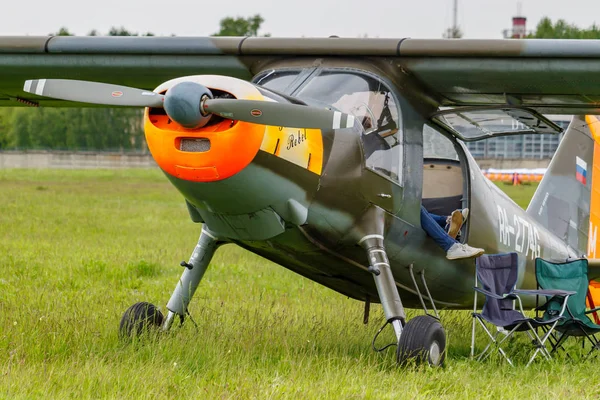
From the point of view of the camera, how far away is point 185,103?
5891 millimetres

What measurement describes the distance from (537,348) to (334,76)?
9.72 ft

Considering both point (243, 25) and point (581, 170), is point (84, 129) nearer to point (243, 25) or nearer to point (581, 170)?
point (243, 25)

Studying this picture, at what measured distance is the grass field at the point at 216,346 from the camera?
6141 mm

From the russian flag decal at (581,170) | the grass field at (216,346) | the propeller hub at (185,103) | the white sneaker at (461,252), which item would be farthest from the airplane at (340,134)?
the russian flag decal at (581,170)

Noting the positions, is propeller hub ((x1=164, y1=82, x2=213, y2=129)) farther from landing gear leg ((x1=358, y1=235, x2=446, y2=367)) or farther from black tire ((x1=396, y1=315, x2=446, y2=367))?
black tire ((x1=396, y1=315, x2=446, y2=367))

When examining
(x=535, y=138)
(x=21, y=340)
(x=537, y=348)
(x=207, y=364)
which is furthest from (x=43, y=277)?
(x=535, y=138)

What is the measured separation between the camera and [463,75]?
793 centimetres

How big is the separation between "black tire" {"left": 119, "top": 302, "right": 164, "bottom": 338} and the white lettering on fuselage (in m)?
3.50

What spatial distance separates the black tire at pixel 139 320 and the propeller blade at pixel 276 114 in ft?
8.30

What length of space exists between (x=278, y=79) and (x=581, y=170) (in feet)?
16.4

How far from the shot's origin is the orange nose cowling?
608cm

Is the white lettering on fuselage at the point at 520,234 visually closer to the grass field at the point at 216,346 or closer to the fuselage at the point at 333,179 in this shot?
the fuselage at the point at 333,179

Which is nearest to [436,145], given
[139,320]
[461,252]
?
[461,252]

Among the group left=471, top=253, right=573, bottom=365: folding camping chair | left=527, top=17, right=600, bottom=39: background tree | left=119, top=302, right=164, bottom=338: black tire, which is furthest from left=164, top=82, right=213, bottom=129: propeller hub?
left=527, top=17, right=600, bottom=39: background tree
